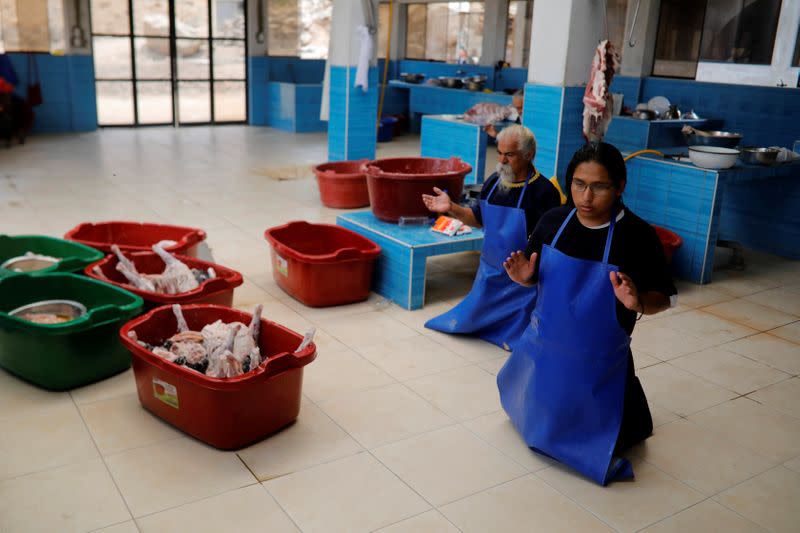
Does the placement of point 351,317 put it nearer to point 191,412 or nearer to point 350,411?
point 350,411

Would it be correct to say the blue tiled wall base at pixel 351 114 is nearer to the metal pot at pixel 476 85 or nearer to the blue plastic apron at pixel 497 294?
the metal pot at pixel 476 85

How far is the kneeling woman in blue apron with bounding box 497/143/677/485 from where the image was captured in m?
2.67

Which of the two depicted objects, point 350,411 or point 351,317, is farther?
point 351,317

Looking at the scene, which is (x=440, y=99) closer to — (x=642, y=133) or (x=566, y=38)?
(x=642, y=133)

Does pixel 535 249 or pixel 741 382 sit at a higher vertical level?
pixel 535 249

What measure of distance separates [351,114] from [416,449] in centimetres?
565

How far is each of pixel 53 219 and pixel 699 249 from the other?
17.9ft

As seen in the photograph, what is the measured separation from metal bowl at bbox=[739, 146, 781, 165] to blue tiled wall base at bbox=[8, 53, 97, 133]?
1017 cm

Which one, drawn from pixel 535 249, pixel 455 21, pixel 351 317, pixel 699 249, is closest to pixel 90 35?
pixel 455 21

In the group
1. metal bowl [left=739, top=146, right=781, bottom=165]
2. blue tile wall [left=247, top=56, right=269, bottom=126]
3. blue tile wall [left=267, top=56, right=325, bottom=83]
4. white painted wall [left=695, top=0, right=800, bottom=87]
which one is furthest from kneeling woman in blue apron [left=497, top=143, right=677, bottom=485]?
blue tile wall [left=267, top=56, right=325, bottom=83]

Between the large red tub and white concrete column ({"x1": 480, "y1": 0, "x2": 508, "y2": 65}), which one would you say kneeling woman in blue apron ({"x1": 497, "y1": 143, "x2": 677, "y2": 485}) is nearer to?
the large red tub

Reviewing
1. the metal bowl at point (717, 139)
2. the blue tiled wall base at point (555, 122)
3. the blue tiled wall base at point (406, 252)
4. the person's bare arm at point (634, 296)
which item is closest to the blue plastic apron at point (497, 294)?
the blue tiled wall base at point (406, 252)

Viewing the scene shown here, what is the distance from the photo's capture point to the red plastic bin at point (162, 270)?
3.85 meters

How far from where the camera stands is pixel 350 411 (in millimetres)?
3500
